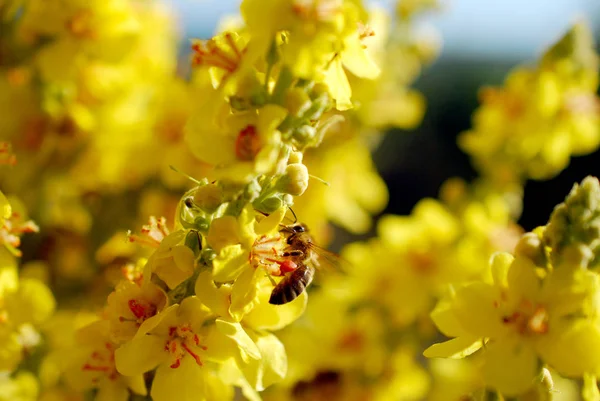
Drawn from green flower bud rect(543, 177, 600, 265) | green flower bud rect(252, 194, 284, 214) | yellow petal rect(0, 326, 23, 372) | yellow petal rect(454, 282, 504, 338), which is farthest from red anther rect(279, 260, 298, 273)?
yellow petal rect(0, 326, 23, 372)

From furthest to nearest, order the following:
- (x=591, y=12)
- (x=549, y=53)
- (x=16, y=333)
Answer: (x=591, y=12) < (x=549, y=53) < (x=16, y=333)

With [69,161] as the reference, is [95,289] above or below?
below

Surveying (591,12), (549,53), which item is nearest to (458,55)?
(591,12)

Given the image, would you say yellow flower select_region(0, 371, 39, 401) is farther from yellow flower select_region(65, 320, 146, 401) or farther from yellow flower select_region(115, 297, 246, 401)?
yellow flower select_region(115, 297, 246, 401)

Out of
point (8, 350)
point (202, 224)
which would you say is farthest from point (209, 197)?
point (8, 350)

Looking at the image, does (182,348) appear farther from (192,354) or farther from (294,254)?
(294,254)

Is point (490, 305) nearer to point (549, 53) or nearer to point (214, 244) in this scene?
point (214, 244)
